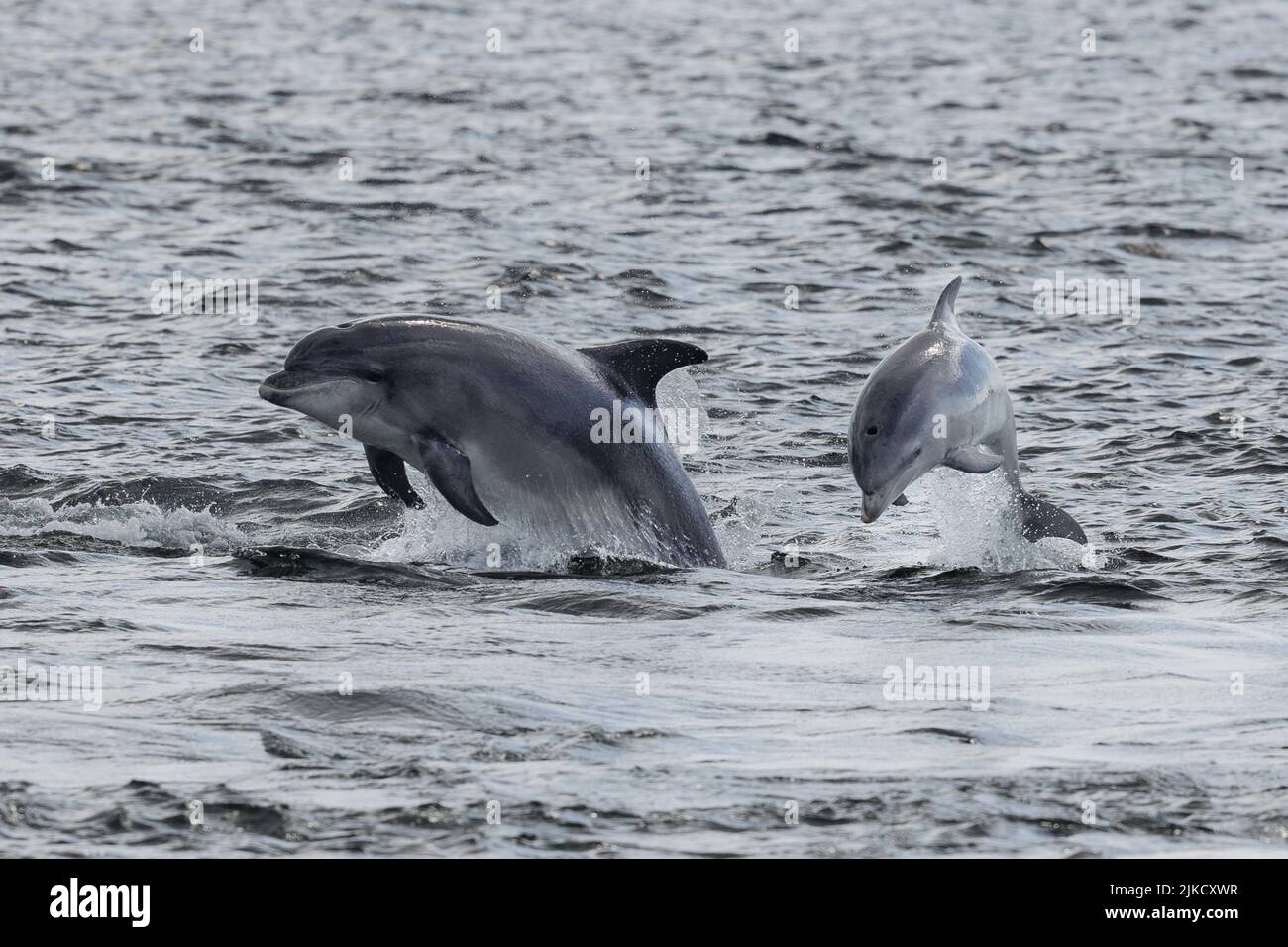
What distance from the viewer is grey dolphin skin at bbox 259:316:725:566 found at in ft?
39.3

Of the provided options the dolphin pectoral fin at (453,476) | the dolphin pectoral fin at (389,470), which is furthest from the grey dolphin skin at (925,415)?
the dolphin pectoral fin at (389,470)

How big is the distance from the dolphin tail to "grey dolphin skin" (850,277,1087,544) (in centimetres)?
63

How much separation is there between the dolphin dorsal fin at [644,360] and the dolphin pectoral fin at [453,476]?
1.04m

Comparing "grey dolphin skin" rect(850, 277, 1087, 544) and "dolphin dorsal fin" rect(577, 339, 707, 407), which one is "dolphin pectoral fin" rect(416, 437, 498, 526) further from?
"grey dolphin skin" rect(850, 277, 1087, 544)

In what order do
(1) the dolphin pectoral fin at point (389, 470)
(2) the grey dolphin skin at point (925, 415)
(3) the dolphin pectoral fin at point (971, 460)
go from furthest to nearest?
(1) the dolphin pectoral fin at point (389, 470), (3) the dolphin pectoral fin at point (971, 460), (2) the grey dolphin skin at point (925, 415)

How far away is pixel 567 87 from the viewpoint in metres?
37.7

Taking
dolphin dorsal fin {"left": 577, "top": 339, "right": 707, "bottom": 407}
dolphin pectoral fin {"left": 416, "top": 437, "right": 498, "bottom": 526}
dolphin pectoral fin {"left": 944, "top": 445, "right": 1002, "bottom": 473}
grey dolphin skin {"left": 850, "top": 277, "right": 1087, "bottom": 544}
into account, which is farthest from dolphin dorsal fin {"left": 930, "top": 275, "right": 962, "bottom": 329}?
dolphin pectoral fin {"left": 416, "top": 437, "right": 498, "bottom": 526}

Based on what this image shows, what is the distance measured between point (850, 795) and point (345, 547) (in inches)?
228

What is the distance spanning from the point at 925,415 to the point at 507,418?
7.95 ft

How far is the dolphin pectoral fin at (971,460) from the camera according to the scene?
11328 millimetres

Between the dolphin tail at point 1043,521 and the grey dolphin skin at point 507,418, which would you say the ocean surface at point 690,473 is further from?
the grey dolphin skin at point 507,418

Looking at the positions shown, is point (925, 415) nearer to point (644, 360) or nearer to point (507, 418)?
point (644, 360)

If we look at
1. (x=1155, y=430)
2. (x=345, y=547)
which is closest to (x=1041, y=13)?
(x=1155, y=430)

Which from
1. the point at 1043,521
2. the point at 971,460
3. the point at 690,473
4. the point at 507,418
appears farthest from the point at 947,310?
the point at 690,473
